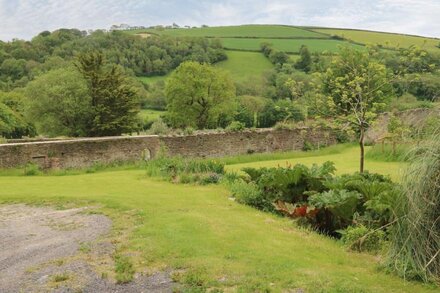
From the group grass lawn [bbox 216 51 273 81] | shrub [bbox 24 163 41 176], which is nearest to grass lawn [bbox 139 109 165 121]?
grass lawn [bbox 216 51 273 81]

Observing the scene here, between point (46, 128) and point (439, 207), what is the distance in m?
35.9

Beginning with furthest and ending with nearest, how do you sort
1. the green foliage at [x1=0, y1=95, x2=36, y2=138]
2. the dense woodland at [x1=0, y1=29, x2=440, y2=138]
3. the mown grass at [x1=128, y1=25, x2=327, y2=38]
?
the mown grass at [x1=128, y1=25, x2=327, y2=38]
the green foliage at [x1=0, y1=95, x2=36, y2=138]
the dense woodland at [x1=0, y1=29, x2=440, y2=138]

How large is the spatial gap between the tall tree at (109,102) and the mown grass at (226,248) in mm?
23017

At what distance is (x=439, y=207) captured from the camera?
6555 millimetres

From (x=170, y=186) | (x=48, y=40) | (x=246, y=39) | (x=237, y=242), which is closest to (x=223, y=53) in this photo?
(x=246, y=39)

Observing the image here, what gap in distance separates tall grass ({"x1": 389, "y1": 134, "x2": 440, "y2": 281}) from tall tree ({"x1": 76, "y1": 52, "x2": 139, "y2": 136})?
30.3 m

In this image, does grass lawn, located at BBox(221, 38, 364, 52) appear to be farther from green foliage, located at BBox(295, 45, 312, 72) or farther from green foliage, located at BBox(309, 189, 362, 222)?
green foliage, located at BBox(309, 189, 362, 222)

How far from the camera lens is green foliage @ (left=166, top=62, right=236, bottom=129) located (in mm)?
46938

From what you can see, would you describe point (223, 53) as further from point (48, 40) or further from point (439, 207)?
point (439, 207)

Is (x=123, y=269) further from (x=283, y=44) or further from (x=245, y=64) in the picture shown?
(x=283, y=44)

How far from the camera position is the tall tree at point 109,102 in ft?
118

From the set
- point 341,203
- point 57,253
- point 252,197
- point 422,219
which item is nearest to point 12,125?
point 252,197

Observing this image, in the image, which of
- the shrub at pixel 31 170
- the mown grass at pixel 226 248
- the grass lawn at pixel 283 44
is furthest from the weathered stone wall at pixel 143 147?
the grass lawn at pixel 283 44

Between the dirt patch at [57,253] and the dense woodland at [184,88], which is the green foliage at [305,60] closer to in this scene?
the dense woodland at [184,88]
